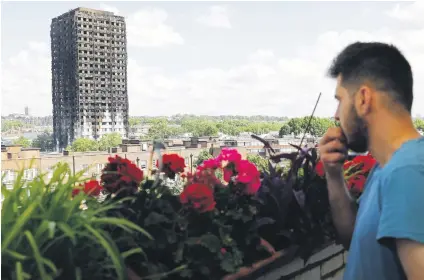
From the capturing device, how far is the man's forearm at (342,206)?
122 centimetres

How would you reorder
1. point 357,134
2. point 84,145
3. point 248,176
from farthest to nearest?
point 84,145, point 248,176, point 357,134

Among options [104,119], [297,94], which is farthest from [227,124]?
[297,94]

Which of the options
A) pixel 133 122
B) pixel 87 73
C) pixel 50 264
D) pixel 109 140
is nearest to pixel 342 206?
pixel 50 264

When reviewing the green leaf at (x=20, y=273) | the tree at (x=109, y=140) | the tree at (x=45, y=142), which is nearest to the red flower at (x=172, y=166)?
the green leaf at (x=20, y=273)

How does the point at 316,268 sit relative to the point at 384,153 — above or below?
below

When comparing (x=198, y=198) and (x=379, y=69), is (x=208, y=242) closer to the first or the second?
(x=198, y=198)

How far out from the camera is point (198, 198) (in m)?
1.16

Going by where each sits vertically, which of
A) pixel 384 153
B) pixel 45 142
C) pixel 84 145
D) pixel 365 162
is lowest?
pixel 84 145

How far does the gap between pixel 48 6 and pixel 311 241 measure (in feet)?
6.01

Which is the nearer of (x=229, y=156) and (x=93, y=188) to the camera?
(x=93, y=188)

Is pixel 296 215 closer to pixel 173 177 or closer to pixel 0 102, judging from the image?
pixel 173 177

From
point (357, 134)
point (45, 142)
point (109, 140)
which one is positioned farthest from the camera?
point (109, 140)

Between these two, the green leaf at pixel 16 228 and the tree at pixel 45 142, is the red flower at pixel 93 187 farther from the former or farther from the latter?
the tree at pixel 45 142

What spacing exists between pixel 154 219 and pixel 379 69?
1.86 ft
